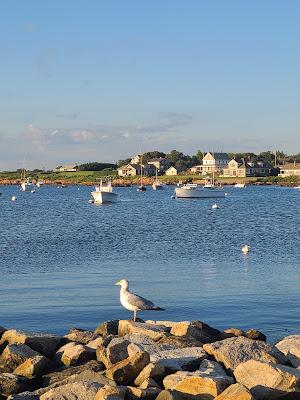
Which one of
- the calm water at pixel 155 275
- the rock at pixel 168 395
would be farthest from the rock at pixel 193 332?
the rock at pixel 168 395

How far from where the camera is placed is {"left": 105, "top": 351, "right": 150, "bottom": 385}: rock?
44.3ft

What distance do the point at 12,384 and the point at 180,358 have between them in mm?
3026

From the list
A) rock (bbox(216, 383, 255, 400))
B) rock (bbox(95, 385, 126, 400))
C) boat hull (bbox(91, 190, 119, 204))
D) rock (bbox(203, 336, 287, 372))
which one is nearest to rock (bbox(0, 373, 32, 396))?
rock (bbox(95, 385, 126, 400))

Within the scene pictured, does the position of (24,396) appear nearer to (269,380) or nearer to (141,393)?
(141,393)

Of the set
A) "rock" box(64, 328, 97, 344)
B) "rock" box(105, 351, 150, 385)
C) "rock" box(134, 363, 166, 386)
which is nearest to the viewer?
"rock" box(134, 363, 166, 386)

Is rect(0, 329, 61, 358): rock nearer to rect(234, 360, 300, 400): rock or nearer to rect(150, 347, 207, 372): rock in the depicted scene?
rect(150, 347, 207, 372): rock

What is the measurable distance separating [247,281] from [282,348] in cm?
1496

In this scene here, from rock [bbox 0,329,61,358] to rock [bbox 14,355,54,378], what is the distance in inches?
48.4

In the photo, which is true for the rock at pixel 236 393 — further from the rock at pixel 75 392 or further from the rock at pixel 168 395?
the rock at pixel 75 392

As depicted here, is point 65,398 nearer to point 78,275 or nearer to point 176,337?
point 176,337

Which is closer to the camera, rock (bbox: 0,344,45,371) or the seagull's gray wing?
rock (bbox: 0,344,45,371)

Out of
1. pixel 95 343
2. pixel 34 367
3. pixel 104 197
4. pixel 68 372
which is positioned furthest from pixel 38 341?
pixel 104 197

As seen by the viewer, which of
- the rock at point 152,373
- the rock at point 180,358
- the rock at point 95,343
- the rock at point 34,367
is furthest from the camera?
the rock at point 95,343

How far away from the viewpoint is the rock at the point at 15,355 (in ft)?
49.7
